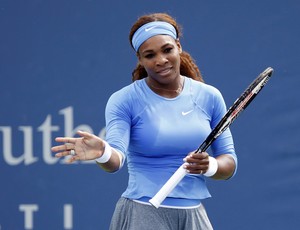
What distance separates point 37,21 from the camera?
5.82 metres

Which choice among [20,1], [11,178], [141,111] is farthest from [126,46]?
[141,111]

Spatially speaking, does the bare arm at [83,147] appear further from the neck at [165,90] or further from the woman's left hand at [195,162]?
the neck at [165,90]

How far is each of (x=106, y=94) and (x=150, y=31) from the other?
1.92 metres

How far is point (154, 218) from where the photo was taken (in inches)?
148

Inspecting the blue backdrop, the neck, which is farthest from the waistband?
the blue backdrop

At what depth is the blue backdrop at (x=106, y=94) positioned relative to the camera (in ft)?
18.9

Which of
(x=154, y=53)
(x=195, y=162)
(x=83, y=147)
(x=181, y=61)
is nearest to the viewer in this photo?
(x=83, y=147)

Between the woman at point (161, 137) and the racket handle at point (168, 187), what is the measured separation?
4cm

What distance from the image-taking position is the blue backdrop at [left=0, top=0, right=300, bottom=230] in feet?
18.9

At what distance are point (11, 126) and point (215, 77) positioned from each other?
1.25 metres

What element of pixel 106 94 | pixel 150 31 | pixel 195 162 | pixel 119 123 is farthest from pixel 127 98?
pixel 106 94

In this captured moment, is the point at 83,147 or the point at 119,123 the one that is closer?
the point at 83,147

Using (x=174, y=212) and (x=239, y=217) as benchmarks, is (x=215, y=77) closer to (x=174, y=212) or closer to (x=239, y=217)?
(x=239, y=217)

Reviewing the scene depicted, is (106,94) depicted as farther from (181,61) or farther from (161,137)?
(161,137)
